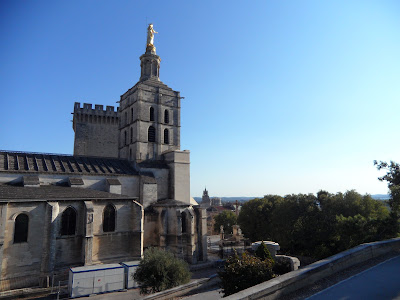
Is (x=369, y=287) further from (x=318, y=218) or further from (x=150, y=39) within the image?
(x=150, y=39)

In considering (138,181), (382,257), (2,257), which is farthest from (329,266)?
(138,181)

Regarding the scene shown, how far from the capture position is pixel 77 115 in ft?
126

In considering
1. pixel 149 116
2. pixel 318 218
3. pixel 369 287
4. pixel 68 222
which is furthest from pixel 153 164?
pixel 369 287

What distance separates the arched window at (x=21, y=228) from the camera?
1909 cm

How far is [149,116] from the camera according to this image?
33125 mm

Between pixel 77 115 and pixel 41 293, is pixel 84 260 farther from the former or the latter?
pixel 77 115

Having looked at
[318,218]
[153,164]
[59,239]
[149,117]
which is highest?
[149,117]

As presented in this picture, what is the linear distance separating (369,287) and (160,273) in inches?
446

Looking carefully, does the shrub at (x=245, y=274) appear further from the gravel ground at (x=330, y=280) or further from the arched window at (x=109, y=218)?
the arched window at (x=109, y=218)

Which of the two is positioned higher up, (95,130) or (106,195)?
(95,130)

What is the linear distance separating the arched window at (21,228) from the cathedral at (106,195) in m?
0.06

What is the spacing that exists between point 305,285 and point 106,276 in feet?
52.9

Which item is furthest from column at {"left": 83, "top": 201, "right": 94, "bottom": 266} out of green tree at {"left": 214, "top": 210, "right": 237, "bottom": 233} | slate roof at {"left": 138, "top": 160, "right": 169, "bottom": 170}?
green tree at {"left": 214, "top": 210, "right": 237, "bottom": 233}

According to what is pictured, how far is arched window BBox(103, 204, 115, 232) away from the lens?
23.4 meters
